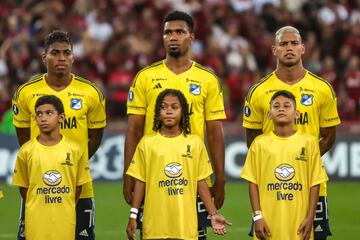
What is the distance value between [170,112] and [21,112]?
151 cm

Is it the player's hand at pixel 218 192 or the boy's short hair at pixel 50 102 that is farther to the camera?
the player's hand at pixel 218 192

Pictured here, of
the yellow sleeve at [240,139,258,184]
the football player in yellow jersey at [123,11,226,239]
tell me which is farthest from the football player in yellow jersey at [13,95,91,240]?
the yellow sleeve at [240,139,258,184]

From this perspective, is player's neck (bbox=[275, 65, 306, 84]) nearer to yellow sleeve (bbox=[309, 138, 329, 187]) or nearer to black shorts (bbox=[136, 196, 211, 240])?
yellow sleeve (bbox=[309, 138, 329, 187])

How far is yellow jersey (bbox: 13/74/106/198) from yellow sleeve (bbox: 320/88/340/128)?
202 cm

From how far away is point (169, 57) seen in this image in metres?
10.1

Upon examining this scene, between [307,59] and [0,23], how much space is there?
6.47 metres

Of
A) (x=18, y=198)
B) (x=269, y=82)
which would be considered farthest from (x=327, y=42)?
(x=269, y=82)

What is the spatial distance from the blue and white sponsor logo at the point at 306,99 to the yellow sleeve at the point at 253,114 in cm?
38

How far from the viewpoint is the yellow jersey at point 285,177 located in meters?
9.46

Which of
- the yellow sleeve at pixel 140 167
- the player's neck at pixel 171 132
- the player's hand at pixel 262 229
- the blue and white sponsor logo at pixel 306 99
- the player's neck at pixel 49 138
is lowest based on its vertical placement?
the player's hand at pixel 262 229

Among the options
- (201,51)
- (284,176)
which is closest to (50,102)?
(284,176)

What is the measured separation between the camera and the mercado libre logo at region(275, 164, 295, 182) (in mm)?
9516

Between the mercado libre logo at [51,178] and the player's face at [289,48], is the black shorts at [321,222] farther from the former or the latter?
the mercado libre logo at [51,178]

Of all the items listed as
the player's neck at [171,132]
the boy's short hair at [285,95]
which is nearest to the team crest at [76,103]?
the player's neck at [171,132]
